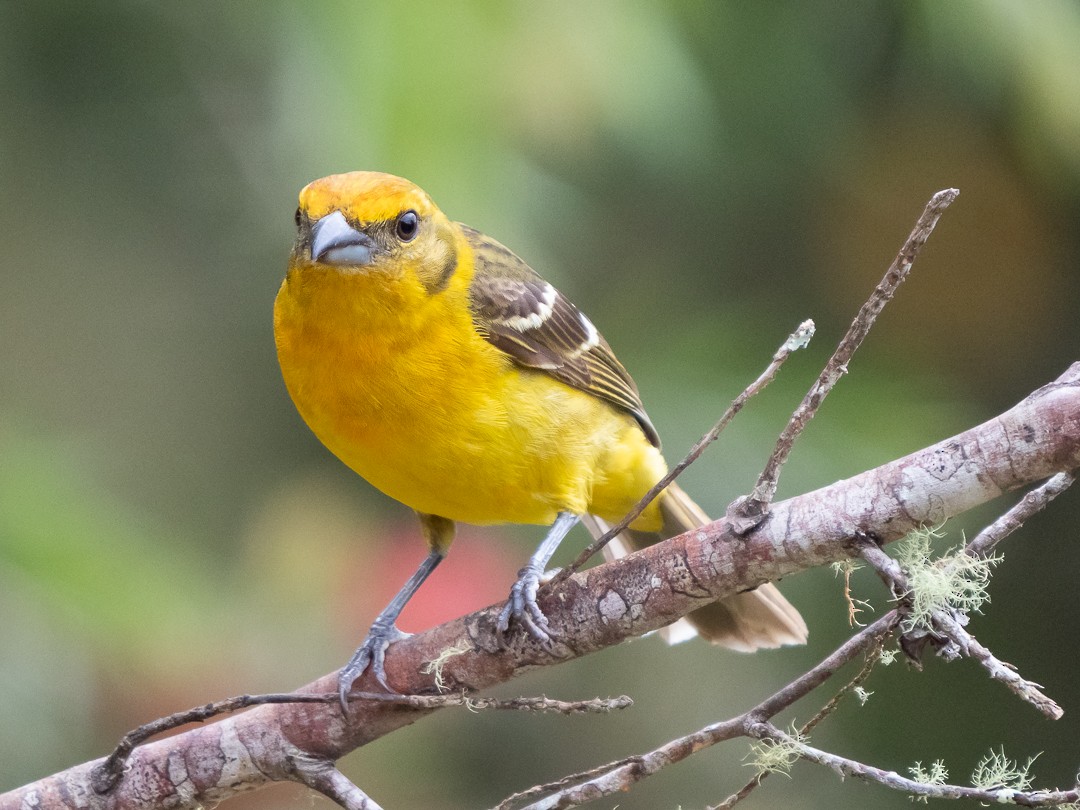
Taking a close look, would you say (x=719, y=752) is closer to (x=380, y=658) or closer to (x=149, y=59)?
(x=380, y=658)

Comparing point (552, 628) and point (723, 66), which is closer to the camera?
point (552, 628)

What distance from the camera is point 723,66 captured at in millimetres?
4672

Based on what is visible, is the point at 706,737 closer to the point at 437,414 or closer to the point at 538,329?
the point at 437,414

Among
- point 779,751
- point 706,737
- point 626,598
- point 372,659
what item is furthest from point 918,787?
point 372,659

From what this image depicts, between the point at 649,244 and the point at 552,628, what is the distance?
2.92 meters

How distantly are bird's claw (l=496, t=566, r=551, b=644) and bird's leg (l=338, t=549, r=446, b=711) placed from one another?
0.33 metres

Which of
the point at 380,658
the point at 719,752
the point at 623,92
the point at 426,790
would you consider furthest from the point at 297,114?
the point at 719,752

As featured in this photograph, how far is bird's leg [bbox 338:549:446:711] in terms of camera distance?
2695 millimetres

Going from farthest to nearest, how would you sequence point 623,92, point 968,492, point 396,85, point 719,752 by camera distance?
point 719,752 → point 623,92 → point 396,85 → point 968,492

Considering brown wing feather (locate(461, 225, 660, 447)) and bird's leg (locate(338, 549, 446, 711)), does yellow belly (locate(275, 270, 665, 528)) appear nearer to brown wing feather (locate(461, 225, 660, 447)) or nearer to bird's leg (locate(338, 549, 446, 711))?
brown wing feather (locate(461, 225, 660, 447))

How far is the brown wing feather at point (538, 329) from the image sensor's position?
3.21m

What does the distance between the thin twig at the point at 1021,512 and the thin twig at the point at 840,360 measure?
12.5 inches

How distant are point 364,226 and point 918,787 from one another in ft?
5.52

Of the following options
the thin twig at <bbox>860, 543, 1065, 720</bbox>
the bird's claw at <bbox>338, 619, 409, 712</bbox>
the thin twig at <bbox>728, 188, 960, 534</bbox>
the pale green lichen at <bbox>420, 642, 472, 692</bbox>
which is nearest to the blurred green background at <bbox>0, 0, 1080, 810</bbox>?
the bird's claw at <bbox>338, 619, 409, 712</bbox>
